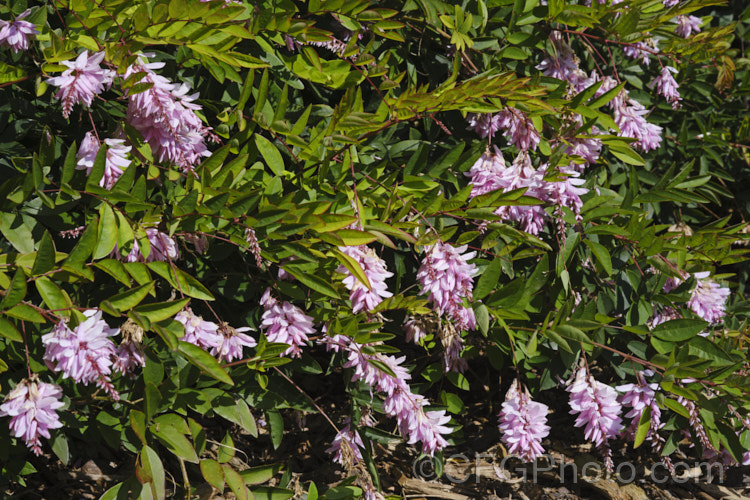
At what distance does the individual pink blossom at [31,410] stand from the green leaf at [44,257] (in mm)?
256

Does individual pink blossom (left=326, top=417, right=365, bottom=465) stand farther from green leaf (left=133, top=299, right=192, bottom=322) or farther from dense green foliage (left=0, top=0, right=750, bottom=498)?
green leaf (left=133, top=299, right=192, bottom=322)

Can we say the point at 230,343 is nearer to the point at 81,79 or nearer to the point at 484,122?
the point at 81,79

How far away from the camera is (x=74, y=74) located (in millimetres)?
1542

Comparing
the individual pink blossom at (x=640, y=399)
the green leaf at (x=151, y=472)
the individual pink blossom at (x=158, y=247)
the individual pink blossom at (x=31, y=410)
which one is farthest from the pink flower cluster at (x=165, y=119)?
the individual pink blossom at (x=640, y=399)

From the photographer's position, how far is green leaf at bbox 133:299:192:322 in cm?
158

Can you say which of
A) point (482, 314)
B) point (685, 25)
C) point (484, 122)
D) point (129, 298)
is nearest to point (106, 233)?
point (129, 298)

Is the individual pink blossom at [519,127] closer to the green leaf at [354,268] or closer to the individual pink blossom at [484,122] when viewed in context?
the individual pink blossom at [484,122]

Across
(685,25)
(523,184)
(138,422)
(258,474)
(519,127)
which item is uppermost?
(685,25)

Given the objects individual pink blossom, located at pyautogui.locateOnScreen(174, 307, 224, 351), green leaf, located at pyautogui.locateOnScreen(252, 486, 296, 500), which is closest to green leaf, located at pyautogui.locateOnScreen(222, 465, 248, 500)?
green leaf, located at pyautogui.locateOnScreen(252, 486, 296, 500)

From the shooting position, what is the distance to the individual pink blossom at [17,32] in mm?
1582

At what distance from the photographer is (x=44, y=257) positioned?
5.08 feet

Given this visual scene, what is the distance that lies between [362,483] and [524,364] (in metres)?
0.71

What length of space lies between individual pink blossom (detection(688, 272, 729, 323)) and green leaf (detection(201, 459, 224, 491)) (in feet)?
5.32

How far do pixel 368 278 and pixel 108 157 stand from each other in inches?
28.1
